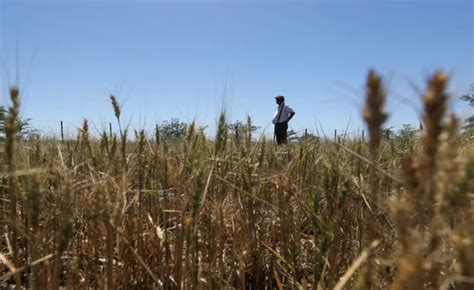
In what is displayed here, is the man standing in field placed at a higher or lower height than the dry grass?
higher

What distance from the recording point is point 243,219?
2.18m

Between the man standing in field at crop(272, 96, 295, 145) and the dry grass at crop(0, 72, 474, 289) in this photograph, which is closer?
the dry grass at crop(0, 72, 474, 289)

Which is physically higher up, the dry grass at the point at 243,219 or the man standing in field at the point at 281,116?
the man standing in field at the point at 281,116

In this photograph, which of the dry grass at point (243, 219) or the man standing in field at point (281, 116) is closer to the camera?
the dry grass at point (243, 219)

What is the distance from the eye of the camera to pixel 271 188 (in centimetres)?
258

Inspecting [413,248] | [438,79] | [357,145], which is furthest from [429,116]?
[357,145]

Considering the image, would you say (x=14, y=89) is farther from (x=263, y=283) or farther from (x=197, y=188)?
(x=263, y=283)

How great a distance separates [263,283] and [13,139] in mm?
1428

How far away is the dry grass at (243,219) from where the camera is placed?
2.22ft

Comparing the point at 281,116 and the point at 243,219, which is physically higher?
the point at 281,116

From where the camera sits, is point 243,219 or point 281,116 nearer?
point 243,219

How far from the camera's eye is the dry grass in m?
0.68

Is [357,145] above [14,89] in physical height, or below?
below

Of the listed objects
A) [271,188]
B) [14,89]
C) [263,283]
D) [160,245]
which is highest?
[14,89]
